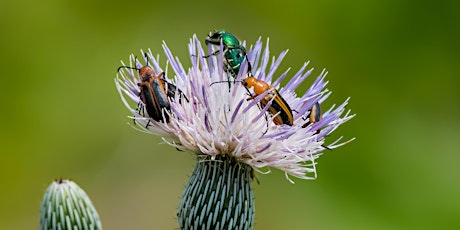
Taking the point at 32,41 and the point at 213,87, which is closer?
the point at 213,87

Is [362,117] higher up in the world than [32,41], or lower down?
lower down

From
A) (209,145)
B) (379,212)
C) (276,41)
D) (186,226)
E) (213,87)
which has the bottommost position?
(379,212)

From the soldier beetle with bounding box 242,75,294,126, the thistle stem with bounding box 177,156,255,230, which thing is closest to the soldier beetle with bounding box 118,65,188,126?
the thistle stem with bounding box 177,156,255,230

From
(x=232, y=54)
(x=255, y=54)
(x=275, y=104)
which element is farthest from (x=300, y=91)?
(x=275, y=104)

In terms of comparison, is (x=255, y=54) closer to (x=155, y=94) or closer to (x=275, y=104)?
(x=275, y=104)

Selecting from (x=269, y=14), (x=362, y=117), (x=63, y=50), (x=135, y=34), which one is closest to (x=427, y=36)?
(x=362, y=117)

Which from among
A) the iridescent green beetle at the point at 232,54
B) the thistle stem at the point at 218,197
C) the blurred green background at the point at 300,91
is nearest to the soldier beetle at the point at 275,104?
the iridescent green beetle at the point at 232,54

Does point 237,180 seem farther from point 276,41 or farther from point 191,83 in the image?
point 276,41

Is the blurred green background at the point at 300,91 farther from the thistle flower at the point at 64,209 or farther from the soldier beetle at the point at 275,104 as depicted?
the soldier beetle at the point at 275,104
